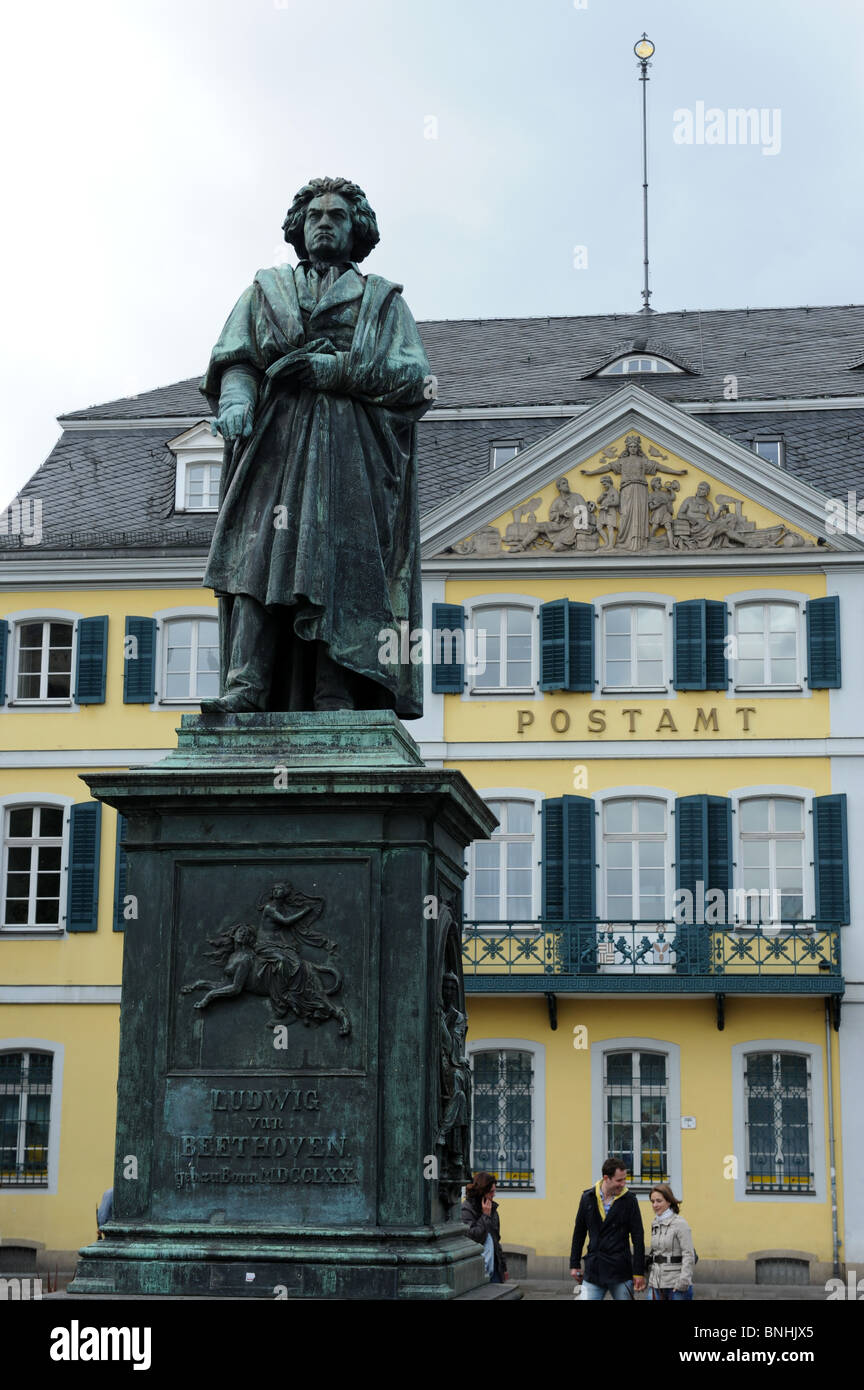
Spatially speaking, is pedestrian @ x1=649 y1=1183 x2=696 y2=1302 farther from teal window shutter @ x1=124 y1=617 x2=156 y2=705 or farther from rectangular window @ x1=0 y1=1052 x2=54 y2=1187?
teal window shutter @ x1=124 y1=617 x2=156 y2=705

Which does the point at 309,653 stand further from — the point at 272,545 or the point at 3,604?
the point at 3,604

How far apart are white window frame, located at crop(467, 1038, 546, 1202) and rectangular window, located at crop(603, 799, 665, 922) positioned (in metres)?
1.99

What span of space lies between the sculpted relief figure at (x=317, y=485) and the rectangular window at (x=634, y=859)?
66.5 ft

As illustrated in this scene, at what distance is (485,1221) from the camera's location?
39.1 feet

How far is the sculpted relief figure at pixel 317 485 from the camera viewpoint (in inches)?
255

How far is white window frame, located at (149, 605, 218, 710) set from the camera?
92.7 ft

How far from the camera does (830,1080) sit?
85.6ft

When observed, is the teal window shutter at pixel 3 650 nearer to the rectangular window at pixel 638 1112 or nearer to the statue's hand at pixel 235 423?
the rectangular window at pixel 638 1112

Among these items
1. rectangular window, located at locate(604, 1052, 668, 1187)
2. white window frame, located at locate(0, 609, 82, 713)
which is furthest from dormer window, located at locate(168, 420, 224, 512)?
rectangular window, located at locate(604, 1052, 668, 1187)

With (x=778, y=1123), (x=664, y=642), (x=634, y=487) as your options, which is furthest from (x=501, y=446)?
(x=778, y=1123)

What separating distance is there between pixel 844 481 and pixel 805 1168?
30.3ft

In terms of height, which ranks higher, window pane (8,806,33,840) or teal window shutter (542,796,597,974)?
window pane (8,806,33,840)

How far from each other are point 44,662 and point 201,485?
3.62 meters
